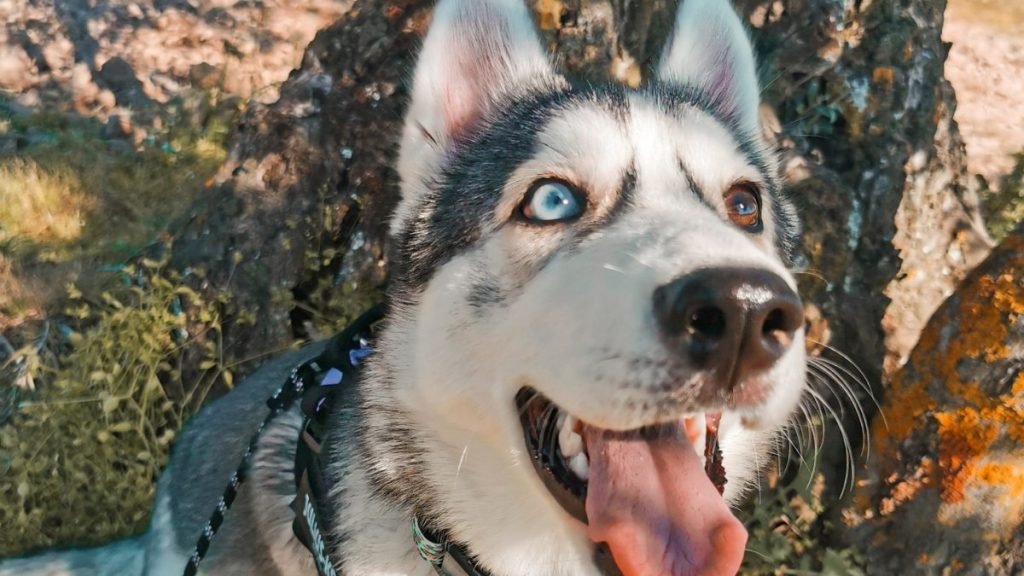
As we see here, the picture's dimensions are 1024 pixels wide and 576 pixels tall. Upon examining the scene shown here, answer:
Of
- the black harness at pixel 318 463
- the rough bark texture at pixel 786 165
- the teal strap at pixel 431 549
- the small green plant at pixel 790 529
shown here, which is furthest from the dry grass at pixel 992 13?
the teal strap at pixel 431 549

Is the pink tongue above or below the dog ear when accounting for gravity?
below

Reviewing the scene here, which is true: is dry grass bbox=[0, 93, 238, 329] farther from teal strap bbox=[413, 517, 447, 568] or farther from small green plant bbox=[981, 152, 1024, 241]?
small green plant bbox=[981, 152, 1024, 241]

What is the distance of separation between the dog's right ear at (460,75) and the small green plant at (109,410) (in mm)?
2121

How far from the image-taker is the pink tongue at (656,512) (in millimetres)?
1968

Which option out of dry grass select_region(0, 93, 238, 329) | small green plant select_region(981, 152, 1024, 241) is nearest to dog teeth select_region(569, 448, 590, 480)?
dry grass select_region(0, 93, 238, 329)

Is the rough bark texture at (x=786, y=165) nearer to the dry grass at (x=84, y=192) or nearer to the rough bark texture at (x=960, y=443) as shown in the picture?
the rough bark texture at (x=960, y=443)

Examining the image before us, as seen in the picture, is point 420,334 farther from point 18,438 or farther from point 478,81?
point 18,438

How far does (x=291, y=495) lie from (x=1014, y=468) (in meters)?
2.68

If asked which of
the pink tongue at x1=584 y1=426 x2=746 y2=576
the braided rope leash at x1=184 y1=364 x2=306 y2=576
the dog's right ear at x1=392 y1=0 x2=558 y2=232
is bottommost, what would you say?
the braided rope leash at x1=184 y1=364 x2=306 y2=576

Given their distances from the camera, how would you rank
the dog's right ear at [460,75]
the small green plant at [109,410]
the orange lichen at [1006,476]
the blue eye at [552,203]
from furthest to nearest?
the small green plant at [109,410], the orange lichen at [1006,476], the dog's right ear at [460,75], the blue eye at [552,203]

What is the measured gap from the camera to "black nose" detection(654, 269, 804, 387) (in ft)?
5.49

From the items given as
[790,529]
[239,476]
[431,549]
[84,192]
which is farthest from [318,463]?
[84,192]

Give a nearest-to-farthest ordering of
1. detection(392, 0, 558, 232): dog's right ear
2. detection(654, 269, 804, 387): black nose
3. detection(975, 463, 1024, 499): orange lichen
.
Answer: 1. detection(654, 269, 804, 387): black nose
2. detection(392, 0, 558, 232): dog's right ear
3. detection(975, 463, 1024, 499): orange lichen

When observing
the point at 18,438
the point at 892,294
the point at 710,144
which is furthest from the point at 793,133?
the point at 18,438
